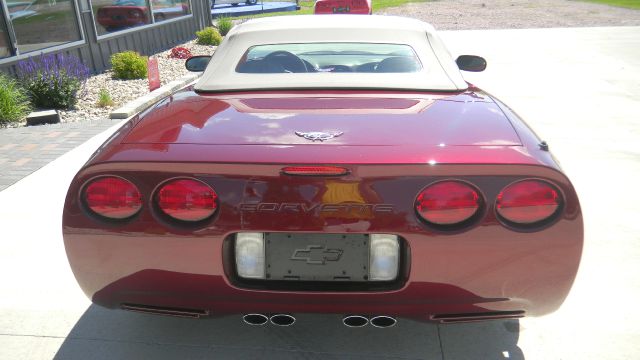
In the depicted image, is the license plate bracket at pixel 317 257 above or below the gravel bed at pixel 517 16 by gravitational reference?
above

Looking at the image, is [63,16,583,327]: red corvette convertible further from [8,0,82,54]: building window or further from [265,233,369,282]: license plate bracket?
[8,0,82,54]: building window

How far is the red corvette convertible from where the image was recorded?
180 cm

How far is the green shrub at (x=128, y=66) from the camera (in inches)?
363

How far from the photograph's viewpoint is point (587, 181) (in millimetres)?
4535

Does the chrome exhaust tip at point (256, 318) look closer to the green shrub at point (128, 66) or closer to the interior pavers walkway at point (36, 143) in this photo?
the interior pavers walkway at point (36, 143)

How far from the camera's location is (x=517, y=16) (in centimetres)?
2353

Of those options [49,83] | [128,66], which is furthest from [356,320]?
[128,66]

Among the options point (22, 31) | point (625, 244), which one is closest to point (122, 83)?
point (22, 31)

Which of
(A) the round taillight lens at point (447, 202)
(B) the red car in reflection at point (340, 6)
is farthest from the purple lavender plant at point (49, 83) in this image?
(B) the red car in reflection at point (340, 6)

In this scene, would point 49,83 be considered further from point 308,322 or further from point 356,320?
point 356,320

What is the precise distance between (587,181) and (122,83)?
7.42 meters

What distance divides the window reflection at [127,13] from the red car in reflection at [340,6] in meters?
4.01

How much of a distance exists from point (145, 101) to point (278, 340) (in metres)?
5.82

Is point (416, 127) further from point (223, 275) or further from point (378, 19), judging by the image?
point (378, 19)
